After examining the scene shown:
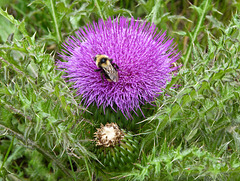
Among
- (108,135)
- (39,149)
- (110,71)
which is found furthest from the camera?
(39,149)

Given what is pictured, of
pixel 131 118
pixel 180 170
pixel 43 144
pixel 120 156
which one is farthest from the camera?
pixel 43 144

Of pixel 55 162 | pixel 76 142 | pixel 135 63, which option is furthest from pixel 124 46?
pixel 55 162

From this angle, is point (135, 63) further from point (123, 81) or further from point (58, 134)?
point (58, 134)

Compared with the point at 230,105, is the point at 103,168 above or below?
below

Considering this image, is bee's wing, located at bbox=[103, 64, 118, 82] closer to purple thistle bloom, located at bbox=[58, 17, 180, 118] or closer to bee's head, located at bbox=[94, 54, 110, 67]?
bee's head, located at bbox=[94, 54, 110, 67]

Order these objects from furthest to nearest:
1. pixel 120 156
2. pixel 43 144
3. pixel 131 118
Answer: pixel 43 144 < pixel 131 118 < pixel 120 156

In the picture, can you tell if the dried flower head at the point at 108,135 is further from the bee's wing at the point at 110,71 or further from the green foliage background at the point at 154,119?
the bee's wing at the point at 110,71

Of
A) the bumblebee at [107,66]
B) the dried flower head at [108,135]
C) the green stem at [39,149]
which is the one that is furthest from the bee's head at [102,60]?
the green stem at [39,149]

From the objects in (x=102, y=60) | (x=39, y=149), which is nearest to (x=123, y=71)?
(x=102, y=60)

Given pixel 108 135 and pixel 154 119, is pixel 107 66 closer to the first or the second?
pixel 108 135
